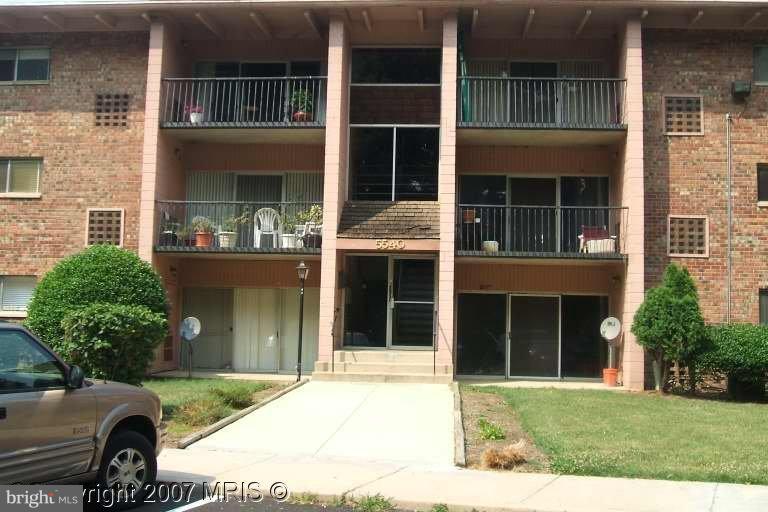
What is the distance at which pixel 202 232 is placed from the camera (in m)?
18.5

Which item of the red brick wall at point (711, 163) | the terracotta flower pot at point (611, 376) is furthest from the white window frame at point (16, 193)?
the red brick wall at point (711, 163)

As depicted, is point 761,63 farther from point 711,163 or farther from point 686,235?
point 686,235

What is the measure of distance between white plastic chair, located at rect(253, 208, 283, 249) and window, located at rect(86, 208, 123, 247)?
3355mm

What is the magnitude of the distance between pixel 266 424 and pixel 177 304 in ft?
29.1

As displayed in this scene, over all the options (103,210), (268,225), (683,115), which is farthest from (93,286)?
(683,115)

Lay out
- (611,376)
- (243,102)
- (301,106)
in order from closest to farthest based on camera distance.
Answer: (611,376) → (301,106) → (243,102)

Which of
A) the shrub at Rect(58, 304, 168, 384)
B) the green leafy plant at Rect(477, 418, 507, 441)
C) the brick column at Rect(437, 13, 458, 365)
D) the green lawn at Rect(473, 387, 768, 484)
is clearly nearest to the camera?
the green lawn at Rect(473, 387, 768, 484)

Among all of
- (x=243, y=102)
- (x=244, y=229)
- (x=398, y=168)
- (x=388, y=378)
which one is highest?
(x=243, y=102)

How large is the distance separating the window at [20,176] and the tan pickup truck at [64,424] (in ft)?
46.0

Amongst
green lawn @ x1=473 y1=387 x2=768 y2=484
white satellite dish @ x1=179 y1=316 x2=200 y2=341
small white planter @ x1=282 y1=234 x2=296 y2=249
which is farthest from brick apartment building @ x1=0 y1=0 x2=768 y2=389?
green lawn @ x1=473 y1=387 x2=768 y2=484

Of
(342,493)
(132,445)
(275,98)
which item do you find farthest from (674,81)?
(132,445)

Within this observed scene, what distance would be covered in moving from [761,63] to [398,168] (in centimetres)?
915

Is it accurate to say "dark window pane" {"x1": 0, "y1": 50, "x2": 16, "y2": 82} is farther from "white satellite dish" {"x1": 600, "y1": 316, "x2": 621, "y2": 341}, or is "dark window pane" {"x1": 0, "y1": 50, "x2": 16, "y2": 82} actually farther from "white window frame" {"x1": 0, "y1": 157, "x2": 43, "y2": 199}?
"white satellite dish" {"x1": 600, "y1": 316, "x2": 621, "y2": 341}

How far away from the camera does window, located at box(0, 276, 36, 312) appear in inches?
754
